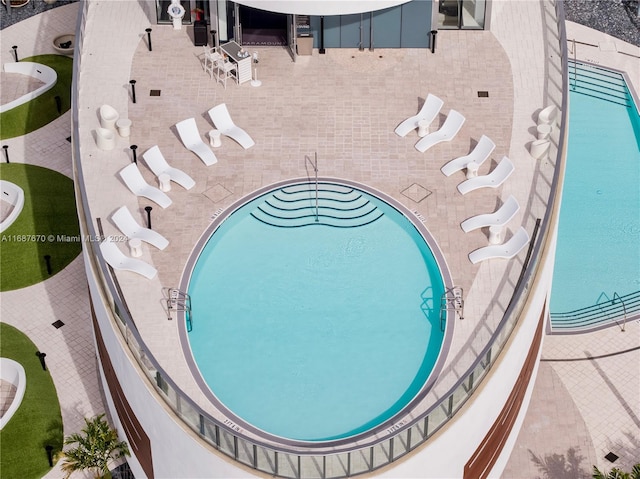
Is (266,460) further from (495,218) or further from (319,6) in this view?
(319,6)

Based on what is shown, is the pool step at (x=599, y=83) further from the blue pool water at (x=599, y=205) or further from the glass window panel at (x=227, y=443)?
the glass window panel at (x=227, y=443)

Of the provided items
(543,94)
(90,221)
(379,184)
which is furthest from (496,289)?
(90,221)

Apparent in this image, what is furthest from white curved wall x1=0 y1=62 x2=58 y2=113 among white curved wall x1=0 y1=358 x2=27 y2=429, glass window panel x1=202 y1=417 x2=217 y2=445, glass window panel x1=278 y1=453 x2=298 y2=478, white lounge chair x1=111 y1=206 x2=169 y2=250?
glass window panel x1=278 y1=453 x2=298 y2=478

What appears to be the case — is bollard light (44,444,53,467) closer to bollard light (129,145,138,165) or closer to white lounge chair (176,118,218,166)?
bollard light (129,145,138,165)

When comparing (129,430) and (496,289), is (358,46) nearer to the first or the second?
(496,289)

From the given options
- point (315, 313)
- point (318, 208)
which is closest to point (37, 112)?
point (318, 208)

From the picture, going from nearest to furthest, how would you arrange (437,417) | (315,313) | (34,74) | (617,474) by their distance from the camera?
(437,417)
(617,474)
(315,313)
(34,74)
